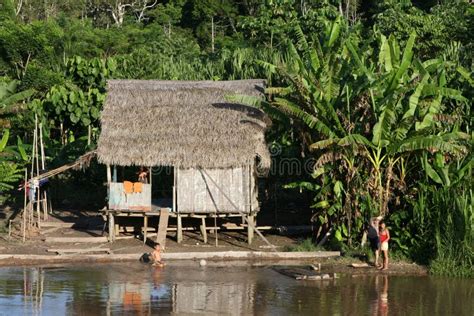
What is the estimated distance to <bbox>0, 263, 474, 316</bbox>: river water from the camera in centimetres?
1478

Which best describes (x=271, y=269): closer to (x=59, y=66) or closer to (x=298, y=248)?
(x=298, y=248)

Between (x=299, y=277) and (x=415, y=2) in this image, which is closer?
(x=299, y=277)

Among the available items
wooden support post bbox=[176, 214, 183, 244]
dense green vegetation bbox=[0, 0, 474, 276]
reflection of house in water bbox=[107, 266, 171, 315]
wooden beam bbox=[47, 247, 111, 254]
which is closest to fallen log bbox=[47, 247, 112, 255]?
wooden beam bbox=[47, 247, 111, 254]

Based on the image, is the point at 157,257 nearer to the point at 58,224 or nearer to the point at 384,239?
the point at 58,224

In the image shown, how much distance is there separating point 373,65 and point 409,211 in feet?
10.1

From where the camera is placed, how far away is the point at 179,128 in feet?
65.8

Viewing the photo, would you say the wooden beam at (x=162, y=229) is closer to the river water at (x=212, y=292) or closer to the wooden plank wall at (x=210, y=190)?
the wooden plank wall at (x=210, y=190)

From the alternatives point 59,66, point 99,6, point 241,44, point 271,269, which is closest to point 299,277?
point 271,269

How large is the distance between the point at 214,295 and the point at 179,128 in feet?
17.1

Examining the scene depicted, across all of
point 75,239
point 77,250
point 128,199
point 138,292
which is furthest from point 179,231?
point 138,292

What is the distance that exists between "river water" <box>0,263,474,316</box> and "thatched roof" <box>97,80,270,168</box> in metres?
2.45

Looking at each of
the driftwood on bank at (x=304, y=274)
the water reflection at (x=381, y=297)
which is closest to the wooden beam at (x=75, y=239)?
the driftwood on bank at (x=304, y=274)

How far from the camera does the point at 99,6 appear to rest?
47344 millimetres

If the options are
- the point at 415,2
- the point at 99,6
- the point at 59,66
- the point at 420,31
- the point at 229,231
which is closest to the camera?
the point at 229,231
